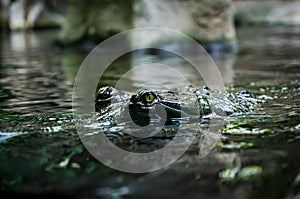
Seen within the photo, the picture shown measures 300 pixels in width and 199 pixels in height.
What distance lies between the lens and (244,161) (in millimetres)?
1650

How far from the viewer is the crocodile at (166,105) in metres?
2.28

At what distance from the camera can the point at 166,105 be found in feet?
7.70

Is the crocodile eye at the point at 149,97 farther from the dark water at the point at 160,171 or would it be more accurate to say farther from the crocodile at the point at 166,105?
the dark water at the point at 160,171

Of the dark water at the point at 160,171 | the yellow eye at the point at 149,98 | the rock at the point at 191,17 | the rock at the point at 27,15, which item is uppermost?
the rock at the point at 27,15

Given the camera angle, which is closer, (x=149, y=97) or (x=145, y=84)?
(x=149, y=97)

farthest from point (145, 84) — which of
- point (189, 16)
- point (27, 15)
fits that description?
point (27, 15)

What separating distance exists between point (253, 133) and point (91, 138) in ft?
2.56

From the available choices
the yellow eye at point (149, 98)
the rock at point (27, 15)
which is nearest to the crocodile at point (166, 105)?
the yellow eye at point (149, 98)

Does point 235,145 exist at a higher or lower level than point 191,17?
lower

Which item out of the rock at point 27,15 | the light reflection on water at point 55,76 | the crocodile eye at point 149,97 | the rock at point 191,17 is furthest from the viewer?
the rock at point 27,15

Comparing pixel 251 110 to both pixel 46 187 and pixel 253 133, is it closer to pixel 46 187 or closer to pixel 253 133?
pixel 253 133

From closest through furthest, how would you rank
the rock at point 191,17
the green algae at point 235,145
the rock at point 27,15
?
1. the green algae at point 235,145
2. the rock at point 191,17
3. the rock at point 27,15

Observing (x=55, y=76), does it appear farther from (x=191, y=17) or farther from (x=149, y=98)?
(x=191, y=17)

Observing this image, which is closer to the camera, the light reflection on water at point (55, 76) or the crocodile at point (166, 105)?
the crocodile at point (166, 105)
